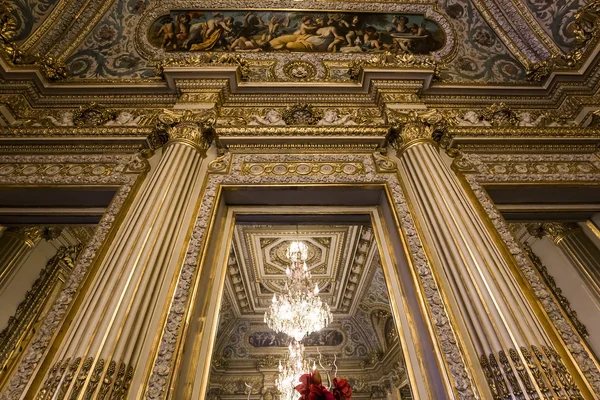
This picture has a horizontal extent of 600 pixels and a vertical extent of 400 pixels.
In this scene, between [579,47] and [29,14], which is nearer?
[579,47]

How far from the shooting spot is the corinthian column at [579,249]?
13.4 ft

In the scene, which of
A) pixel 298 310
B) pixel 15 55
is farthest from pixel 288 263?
pixel 15 55

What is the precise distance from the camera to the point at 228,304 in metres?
9.91

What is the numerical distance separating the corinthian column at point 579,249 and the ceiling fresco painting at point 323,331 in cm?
394

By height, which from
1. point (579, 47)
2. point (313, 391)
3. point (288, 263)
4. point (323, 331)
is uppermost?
point (288, 263)

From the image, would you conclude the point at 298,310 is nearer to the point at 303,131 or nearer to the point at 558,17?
the point at 303,131

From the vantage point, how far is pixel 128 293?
88.5 inches

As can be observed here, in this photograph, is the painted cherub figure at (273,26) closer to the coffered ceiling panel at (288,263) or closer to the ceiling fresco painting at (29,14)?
the ceiling fresco painting at (29,14)

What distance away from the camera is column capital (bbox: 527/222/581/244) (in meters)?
4.46

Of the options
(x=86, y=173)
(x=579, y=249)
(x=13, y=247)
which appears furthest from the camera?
(x=13, y=247)

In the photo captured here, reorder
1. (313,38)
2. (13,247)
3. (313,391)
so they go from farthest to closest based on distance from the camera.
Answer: (313,38)
(13,247)
(313,391)

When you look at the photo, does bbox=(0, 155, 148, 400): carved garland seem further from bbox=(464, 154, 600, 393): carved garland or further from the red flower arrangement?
bbox=(464, 154, 600, 393): carved garland

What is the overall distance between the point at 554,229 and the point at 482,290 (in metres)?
3.37

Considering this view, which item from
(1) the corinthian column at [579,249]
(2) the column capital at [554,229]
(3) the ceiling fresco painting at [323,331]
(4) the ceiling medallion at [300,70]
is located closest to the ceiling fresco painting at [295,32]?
(4) the ceiling medallion at [300,70]
